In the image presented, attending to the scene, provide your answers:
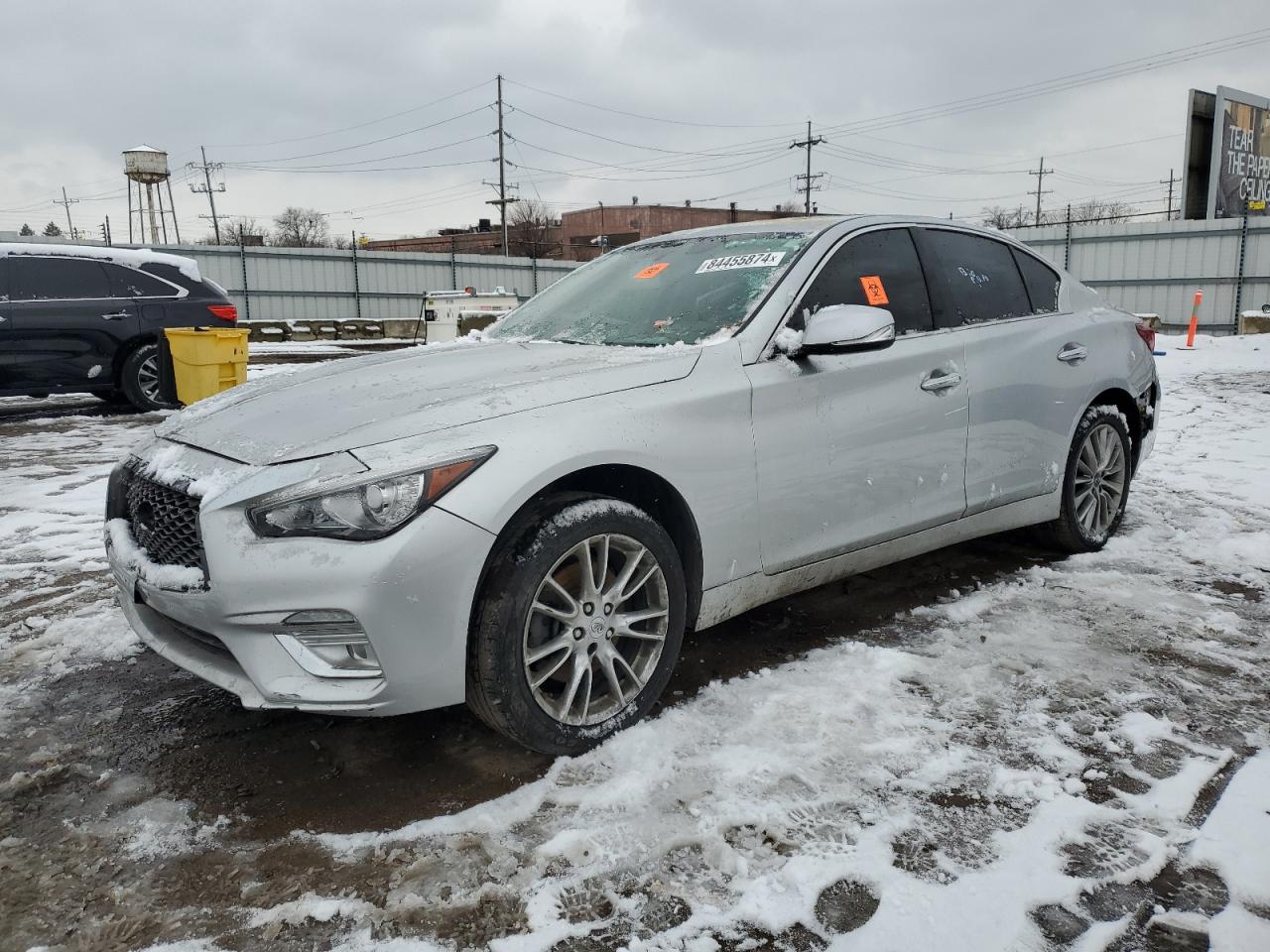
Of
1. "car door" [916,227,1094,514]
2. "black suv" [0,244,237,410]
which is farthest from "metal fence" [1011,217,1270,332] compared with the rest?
"car door" [916,227,1094,514]

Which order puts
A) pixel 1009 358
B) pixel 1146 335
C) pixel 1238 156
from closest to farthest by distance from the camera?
1. pixel 1009 358
2. pixel 1146 335
3. pixel 1238 156

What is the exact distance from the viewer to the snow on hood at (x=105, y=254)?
9.19 metres

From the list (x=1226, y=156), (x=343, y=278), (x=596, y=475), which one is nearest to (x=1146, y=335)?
(x=596, y=475)

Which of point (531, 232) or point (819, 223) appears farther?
point (531, 232)

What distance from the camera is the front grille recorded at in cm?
251

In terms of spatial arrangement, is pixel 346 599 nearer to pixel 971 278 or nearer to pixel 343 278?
pixel 971 278

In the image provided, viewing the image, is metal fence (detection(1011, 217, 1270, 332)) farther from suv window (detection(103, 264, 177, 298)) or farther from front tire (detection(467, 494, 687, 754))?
front tire (detection(467, 494, 687, 754))

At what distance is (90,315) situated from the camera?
9.30 m

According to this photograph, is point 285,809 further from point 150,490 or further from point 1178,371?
point 1178,371

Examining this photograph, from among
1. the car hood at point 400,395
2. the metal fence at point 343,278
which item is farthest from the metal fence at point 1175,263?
the car hood at point 400,395

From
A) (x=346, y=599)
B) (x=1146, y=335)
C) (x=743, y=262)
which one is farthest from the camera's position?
(x=1146, y=335)

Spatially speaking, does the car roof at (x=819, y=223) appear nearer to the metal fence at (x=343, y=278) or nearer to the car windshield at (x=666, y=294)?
the car windshield at (x=666, y=294)

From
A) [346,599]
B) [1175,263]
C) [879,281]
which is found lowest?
[346,599]

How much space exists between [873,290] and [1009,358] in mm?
810
